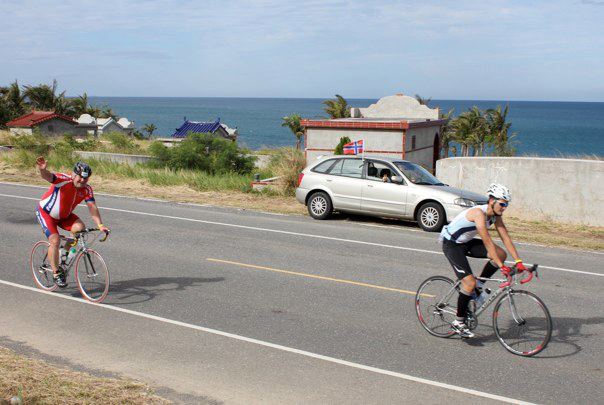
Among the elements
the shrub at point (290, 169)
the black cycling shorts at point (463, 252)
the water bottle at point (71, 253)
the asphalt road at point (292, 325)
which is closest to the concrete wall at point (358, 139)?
the shrub at point (290, 169)

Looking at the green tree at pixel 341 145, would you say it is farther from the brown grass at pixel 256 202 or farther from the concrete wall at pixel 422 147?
the brown grass at pixel 256 202

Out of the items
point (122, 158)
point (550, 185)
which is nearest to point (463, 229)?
point (550, 185)

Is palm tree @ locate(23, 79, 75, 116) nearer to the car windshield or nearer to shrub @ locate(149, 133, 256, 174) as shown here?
shrub @ locate(149, 133, 256, 174)

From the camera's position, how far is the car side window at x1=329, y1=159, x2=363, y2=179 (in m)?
16.8

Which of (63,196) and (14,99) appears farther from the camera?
(14,99)

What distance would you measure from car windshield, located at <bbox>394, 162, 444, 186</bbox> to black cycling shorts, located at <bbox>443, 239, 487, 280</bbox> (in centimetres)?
861

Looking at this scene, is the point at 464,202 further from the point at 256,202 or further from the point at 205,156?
the point at 205,156

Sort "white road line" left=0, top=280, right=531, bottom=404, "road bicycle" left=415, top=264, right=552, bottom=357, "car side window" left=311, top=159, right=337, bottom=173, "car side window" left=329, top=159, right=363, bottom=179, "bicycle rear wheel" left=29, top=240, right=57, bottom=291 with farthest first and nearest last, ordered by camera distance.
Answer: "car side window" left=311, top=159, right=337, bottom=173 → "car side window" left=329, top=159, right=363, bottom=179 → "bicycle rear wheel" left=29, top=240, right=57, bottom=291 → "road bicycle" left=415, top=264, right=552, bottom=357 → "white road line" left=0, top=280, right=531, bottom=404

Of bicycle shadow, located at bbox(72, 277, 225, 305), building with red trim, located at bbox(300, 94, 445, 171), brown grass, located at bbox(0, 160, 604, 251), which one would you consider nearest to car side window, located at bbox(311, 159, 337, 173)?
brown grass, located at bbox(0, 160, 604, 251)

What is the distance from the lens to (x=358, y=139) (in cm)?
2520

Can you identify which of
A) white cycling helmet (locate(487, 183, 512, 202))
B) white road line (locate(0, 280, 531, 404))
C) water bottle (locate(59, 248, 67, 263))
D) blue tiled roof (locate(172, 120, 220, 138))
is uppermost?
blue tiled roof (locate(172, 120, 220, 138))

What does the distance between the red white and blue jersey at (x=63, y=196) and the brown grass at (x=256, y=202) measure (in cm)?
945

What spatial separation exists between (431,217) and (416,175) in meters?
1.31

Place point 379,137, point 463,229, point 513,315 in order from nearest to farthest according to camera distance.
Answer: point 513,315 < point 463,229 < point 379,137
